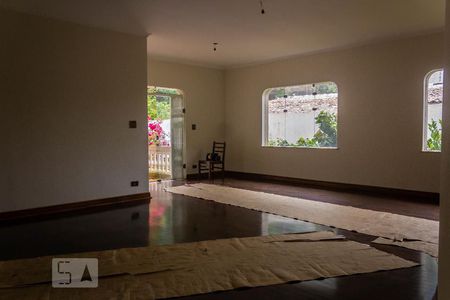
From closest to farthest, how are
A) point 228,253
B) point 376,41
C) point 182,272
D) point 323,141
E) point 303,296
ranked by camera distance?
point 303,296 → point 182,272 → point 228,253 → point 376,41 → point 323,141

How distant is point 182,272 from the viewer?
9.14 ft

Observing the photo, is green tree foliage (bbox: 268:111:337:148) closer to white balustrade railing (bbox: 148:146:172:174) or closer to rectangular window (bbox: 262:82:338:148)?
rectangular window (bbox: 262:82:338:148)

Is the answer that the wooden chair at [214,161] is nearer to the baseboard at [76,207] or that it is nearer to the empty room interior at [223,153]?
the empty room interior at [223,153]

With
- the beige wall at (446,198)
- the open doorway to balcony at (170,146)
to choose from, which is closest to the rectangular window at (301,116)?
the open doorway to balcony at (170,146)

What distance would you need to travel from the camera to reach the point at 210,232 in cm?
392

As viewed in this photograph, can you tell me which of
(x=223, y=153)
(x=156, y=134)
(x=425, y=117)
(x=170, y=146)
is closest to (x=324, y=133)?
(x=425, y=117)

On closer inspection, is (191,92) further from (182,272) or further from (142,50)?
(182,272)

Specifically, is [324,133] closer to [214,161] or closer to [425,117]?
[425,117]

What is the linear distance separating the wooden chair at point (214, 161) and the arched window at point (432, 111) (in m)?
4.19

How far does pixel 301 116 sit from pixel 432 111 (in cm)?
256

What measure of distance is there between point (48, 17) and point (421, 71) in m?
5.55

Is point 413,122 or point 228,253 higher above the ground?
point 413,122

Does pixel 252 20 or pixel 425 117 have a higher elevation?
pixel 252 20

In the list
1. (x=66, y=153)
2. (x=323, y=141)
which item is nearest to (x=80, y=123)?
(x=66, y=153)
